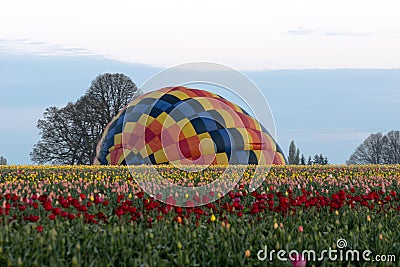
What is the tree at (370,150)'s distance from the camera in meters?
60.1

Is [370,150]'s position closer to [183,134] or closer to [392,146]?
[392,146]

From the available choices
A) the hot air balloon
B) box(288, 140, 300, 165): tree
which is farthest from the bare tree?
the hot air balloon

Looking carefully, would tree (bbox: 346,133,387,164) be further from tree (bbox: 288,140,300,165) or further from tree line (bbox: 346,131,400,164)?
tree (bbox: 288,140,300,165)

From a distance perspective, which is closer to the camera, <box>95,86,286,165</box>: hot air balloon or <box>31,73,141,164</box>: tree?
<box>95,86,286,165</box>: hot air balloon

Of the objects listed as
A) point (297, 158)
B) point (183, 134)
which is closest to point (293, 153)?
point (297, 158)

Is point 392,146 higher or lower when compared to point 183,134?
higher

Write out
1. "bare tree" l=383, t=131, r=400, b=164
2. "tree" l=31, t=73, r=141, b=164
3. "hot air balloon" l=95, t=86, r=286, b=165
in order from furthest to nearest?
"bare tree" l=383, t=131, r=400, b=164 < "tree" l=31, t=73, r=141, b=164 < "hot air balloon" l=95, t=86, r=286, b=165

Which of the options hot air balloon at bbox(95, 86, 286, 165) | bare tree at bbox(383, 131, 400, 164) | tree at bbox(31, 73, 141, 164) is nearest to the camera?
hot air balloon at bbox(95, 86, 286, 165)

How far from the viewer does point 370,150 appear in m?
61.0

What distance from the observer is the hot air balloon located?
25.9 meters

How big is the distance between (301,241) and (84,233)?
8.72ft

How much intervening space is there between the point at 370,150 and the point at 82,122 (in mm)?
32128

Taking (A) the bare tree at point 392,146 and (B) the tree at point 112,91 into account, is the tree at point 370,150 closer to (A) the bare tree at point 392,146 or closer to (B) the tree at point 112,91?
(A) the bare tree at point 392,146

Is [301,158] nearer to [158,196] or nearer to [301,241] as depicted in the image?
[158,196]
